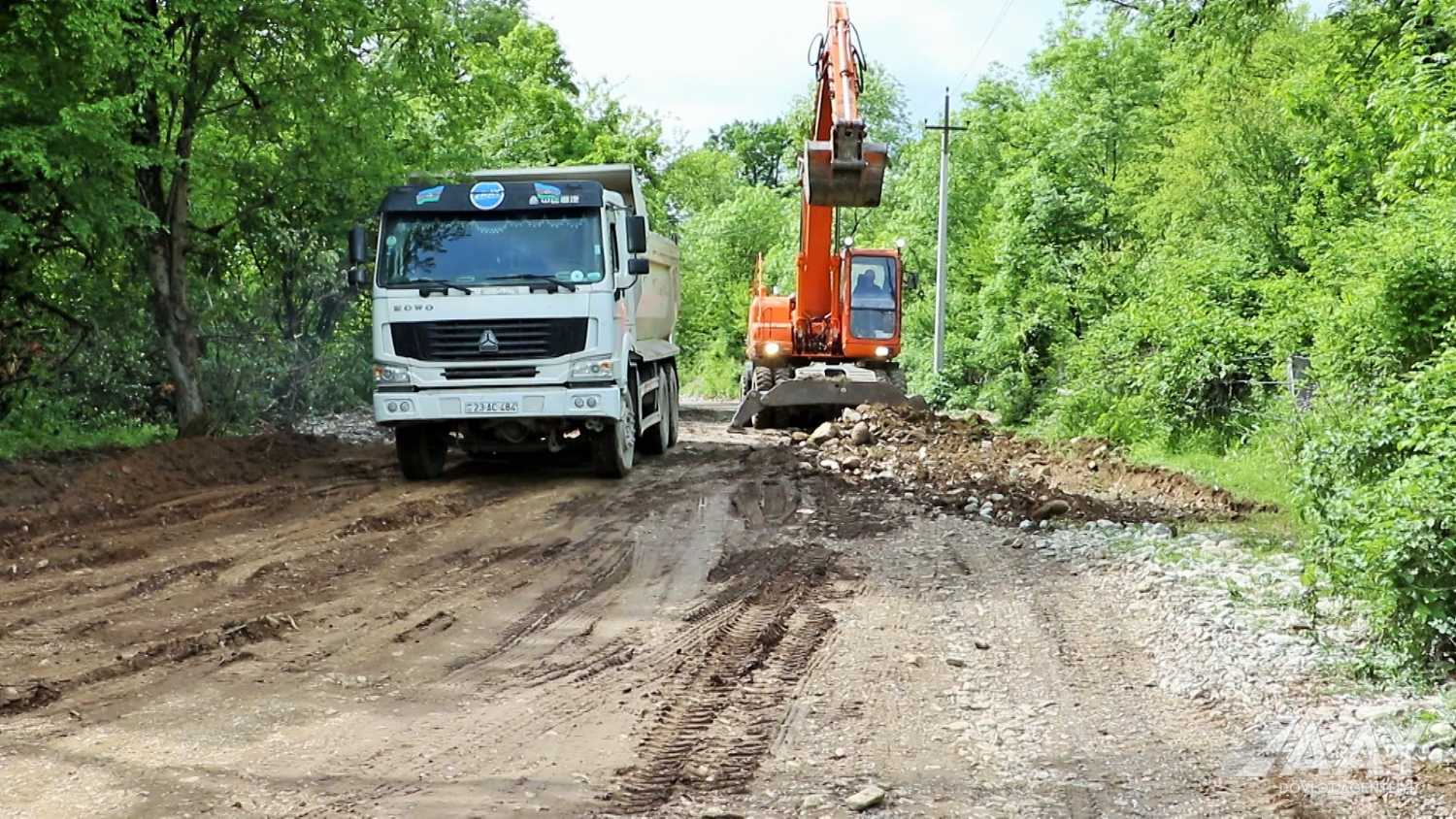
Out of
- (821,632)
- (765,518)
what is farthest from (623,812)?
(765,518)

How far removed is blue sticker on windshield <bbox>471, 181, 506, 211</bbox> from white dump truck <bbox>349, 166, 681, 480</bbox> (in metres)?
0.01

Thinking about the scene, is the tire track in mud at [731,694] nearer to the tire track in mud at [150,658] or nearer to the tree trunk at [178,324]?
the tire track in mud at [150,658]

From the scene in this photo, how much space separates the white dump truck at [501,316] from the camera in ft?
42.4

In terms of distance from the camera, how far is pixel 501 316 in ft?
42.3

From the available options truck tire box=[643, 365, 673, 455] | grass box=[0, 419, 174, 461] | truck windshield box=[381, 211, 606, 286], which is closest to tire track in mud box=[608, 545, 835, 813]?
truck windshield box=[381, 211, 606, 286]

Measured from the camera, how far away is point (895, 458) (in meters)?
15.8

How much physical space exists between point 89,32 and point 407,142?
652cm

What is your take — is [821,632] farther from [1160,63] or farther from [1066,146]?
[1160,63]

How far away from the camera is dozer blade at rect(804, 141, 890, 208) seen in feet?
52.5

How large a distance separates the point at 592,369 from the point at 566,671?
6739mm

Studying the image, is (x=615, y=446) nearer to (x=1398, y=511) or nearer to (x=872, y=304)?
(x=1398, y=511)

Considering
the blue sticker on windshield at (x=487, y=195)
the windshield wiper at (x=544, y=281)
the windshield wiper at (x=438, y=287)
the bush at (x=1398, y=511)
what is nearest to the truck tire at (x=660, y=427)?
the windshield wiper at (x=544, y=281)

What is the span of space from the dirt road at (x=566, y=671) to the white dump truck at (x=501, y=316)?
1.64 meters

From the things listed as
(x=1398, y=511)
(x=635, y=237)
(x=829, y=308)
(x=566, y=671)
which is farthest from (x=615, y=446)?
(x=829, y=308)
